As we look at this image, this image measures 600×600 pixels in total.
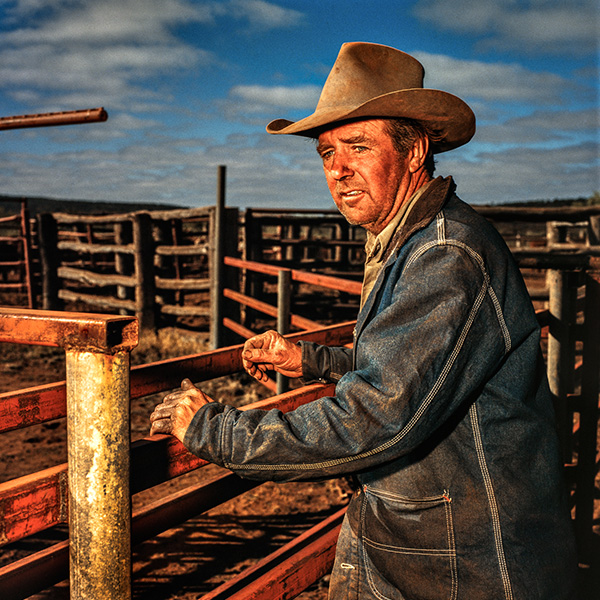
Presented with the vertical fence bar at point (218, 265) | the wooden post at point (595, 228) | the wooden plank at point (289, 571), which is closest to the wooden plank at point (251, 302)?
the vertical fence bar at point (218, 265)

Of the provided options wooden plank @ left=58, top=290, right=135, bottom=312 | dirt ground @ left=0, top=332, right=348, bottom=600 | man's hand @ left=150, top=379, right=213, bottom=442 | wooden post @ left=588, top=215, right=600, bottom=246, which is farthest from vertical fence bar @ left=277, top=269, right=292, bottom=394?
wooden post @ left=588, top=215, right=600, bottom=246

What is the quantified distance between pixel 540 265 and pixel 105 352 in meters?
2.34

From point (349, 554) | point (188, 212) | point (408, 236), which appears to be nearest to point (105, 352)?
point (408, 236)

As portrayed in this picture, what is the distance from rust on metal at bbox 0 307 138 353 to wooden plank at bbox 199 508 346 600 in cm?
81

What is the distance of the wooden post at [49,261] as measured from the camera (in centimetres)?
970

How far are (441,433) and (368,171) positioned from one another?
0.69 metres

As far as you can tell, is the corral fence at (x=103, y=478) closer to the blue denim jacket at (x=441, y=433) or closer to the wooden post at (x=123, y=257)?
the blue denim jacket at (x=441, y=433)

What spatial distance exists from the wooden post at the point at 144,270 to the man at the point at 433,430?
7.00 m

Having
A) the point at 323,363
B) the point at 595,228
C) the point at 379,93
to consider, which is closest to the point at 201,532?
the point at 323,363

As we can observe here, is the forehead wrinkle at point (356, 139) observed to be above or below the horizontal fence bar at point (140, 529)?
above

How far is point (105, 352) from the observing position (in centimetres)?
94

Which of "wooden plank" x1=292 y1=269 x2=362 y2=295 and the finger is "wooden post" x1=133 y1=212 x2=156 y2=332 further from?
the finger

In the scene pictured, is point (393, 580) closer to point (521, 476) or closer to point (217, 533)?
point (521, 476)

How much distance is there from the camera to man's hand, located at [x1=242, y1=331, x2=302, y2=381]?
1.69 meters
